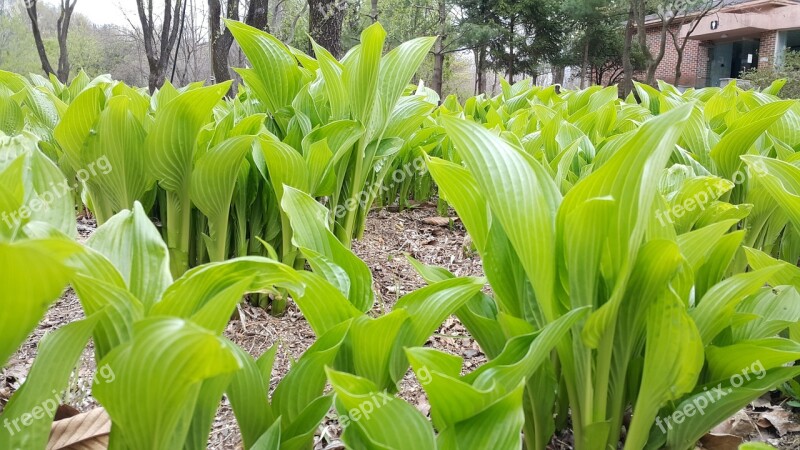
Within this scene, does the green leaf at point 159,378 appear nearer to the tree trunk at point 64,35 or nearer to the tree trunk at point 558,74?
the tree trunk at point 64,35

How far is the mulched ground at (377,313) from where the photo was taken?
4.77 ft

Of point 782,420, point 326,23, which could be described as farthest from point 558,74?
point 782,420

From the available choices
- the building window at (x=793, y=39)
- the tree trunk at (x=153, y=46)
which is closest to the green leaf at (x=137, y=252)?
the tree trunk at (x=153, y=46)

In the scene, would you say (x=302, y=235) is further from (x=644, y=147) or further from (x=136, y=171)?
(x=136, y=171)

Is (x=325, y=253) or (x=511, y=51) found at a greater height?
(x=511, y=51)

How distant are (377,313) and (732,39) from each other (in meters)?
31.3

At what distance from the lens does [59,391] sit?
795 millimetres

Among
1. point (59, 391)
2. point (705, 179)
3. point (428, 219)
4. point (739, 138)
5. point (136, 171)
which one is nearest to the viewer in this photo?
point (59, 391)

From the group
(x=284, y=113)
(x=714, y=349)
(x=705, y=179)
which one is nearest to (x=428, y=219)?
(x=284, y=113)

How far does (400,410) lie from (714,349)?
683mm

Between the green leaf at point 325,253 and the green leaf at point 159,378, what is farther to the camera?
the green leaf at point 325,253

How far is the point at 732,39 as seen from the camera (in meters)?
27.7

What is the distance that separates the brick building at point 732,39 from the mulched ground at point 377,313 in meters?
25.0

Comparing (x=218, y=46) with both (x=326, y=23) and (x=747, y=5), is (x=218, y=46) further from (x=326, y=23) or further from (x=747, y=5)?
(x=747, y=5)
